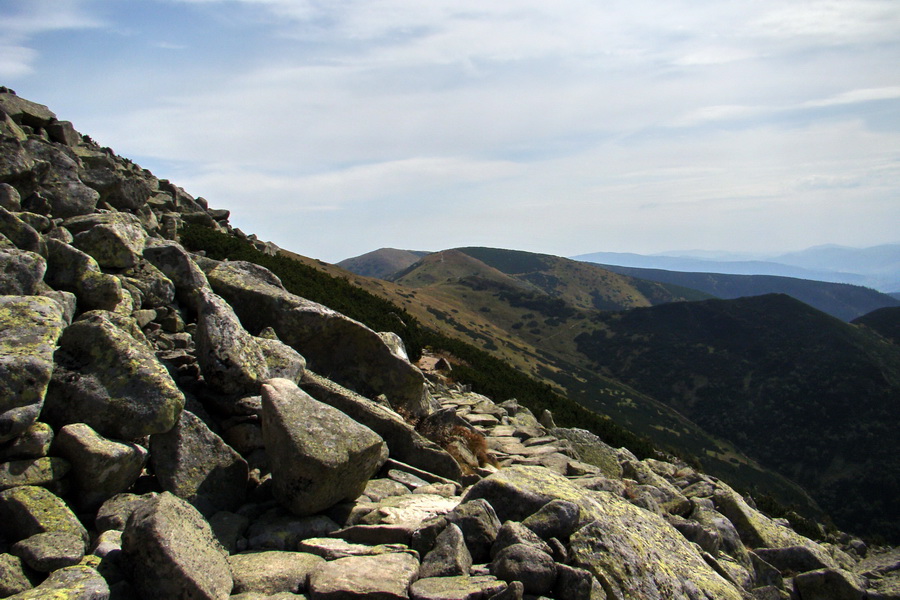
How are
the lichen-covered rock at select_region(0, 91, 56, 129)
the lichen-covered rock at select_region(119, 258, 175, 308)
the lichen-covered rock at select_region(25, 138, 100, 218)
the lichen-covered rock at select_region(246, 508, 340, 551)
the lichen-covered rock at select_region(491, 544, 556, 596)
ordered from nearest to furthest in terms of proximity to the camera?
the lichen-covered rock at select_region(491, 544, 556, 596) < the lichen-covered rock at select_region(246, 508, 340, 551) < the lichen-covered rock at select_region(119, 258, 175, 308) < the lichen-covered rock at select_region(25, 138, 100, 218) < the lichen-covered rock at select_region(0, 91, 56, 129)

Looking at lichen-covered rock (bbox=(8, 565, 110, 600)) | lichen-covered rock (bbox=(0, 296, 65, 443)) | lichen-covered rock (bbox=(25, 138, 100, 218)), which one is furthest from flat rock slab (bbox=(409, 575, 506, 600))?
lichen-covered rock (bbox=(25, 138, 100, 218))

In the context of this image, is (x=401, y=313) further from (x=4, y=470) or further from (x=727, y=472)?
(x=727, y=472)

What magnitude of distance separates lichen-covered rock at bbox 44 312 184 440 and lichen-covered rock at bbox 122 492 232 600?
1661 mm

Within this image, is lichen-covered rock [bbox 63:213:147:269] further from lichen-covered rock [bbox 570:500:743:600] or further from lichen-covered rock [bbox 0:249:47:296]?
lichen-covered rock [bbox 570:500:743:600]

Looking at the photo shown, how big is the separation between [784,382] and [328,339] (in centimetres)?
13702

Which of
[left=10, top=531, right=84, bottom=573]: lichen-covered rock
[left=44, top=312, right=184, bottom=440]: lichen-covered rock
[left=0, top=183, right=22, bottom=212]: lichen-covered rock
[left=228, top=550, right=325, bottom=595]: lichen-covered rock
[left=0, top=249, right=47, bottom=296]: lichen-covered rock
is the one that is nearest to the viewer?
[left=10, top=531, right=84, bottom=573]: lichen-covered rock

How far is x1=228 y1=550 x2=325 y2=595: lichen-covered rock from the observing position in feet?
20.5

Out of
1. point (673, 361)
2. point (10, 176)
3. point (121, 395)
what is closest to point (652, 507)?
point (121, 395)

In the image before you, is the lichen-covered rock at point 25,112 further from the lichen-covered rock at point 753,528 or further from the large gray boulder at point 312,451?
the lichen-covered rock at point 753,528

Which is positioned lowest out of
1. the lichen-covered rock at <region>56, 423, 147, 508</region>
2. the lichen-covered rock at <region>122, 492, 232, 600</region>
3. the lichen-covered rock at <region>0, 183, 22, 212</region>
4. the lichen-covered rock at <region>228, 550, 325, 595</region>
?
the lichen-covered rock at <region>228, 550, 325, 595</region>

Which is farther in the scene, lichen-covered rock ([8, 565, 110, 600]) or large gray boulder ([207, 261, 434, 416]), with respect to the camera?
large gray boulder ([207, 261, 434, 416])

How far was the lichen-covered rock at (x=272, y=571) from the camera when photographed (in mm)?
6246

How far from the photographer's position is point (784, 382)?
12231cm

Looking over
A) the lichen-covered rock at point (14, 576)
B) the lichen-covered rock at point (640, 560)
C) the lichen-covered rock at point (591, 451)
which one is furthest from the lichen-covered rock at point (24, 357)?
the lichen-covered rock at point (591, 451)
